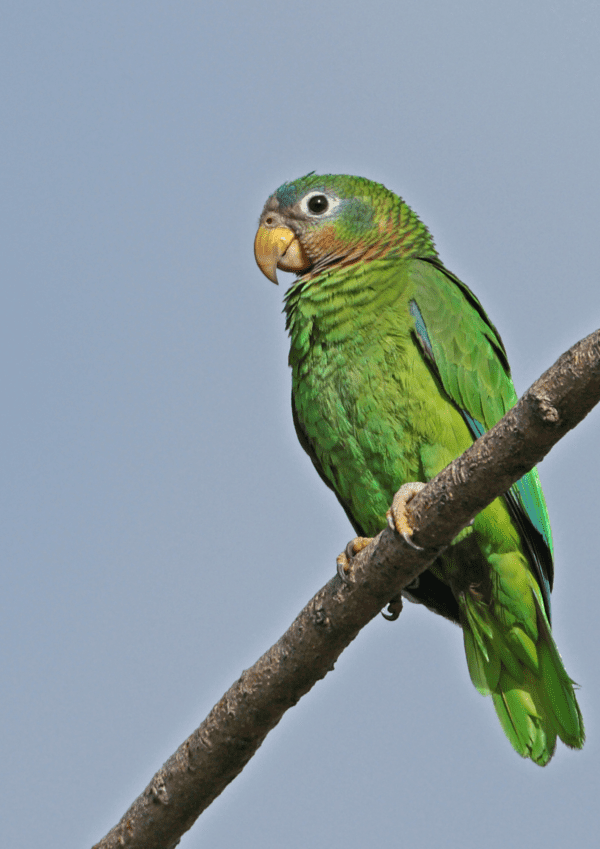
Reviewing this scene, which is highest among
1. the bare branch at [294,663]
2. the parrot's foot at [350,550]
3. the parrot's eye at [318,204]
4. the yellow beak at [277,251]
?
the parrot's eye at [318,204]

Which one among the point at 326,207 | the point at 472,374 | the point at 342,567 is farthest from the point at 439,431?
the point at 326,207

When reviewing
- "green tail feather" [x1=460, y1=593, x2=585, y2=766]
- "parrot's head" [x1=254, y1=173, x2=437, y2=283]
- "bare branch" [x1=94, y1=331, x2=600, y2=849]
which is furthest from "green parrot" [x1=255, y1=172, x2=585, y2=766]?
"bare branch" [x1=94, y1=331, x2=600, y2=849]

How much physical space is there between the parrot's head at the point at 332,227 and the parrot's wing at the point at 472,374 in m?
0.47

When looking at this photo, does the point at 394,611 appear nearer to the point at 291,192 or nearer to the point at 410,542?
the point at 410,542

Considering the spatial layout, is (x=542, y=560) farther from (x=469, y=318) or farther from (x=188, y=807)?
(x=188, y=807)

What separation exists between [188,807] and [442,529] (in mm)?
1818

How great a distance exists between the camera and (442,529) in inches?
136

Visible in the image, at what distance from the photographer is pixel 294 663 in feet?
12.5

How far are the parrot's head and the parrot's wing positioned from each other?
0.47 m

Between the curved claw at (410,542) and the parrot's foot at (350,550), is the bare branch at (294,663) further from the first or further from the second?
the parrot's foot at (350,550)

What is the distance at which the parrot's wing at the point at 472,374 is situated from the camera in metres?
4.77

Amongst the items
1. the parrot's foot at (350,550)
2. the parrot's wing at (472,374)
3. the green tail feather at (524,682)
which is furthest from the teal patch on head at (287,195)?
the green tail feather at (524,682)

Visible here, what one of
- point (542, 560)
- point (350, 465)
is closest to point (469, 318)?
point (350, 465)

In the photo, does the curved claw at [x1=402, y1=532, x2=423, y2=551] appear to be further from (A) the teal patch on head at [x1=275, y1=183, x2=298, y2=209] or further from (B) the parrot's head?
(A) the teal patch on head at [x1=275, y1=183, x2=298, y2=209]
